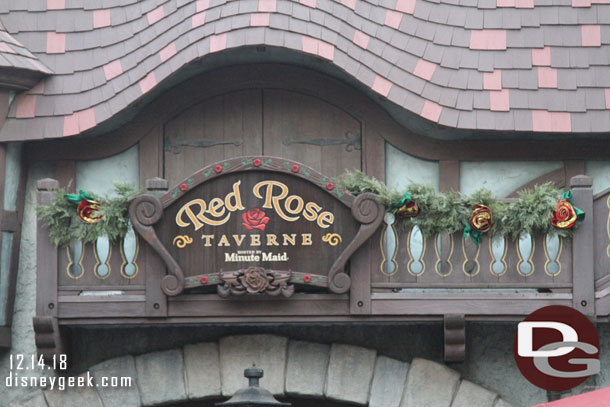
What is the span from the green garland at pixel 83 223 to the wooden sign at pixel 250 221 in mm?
173

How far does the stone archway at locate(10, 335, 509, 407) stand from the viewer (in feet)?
38.4

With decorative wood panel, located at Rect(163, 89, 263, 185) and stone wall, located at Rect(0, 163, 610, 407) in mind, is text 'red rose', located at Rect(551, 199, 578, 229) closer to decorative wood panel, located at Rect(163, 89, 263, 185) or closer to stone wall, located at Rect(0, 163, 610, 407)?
stone wall, located at Rect(0, 163, 610, 407)

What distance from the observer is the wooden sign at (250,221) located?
37.2 ft

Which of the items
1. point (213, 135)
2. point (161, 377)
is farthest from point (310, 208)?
point (161, 377)

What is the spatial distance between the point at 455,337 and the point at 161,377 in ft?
7.89

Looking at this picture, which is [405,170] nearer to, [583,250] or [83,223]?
[583,250]

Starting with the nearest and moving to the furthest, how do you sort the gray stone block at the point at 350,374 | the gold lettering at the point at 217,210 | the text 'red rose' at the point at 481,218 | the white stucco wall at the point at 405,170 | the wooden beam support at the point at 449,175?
the text 'red rose' at the point at 481,218
the gold lettering at the point at 217,210
the gray stone block at the point at 350,374
the wooden beam support at the point at 449,175
the white stucco wall at the point at 405,170

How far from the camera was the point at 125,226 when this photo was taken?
454 inches

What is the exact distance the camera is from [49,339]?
1158 cm

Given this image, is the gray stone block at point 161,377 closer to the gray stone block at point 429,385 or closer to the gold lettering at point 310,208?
the gold lettering at point 310,208

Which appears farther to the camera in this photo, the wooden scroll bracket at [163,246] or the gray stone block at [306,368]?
the gray stone block at [306,368]

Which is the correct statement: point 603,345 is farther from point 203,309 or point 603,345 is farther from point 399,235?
point 203,309

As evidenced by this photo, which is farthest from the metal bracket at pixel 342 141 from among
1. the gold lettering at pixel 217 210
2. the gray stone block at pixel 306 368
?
the gray stone block at pixel 306 368

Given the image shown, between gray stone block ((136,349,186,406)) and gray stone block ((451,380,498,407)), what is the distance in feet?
7.21
